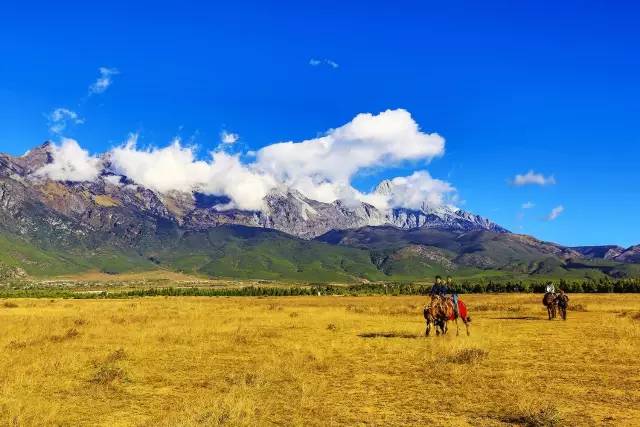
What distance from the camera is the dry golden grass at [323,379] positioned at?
562 inches

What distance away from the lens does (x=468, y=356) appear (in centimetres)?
2216

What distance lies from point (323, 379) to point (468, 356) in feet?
21.8

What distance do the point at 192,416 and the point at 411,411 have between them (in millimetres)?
5810

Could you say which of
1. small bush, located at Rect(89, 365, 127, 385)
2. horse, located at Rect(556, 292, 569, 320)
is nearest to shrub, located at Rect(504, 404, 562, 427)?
small bush, located at Rect(89, 365, 127, 385)

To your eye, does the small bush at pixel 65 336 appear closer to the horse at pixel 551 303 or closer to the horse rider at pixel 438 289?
the horse rider at pixel 438 289

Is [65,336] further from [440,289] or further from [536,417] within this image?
[536,417]

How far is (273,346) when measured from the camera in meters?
28.2

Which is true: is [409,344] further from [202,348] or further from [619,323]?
[619,323]

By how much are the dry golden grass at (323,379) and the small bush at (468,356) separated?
0.06 m

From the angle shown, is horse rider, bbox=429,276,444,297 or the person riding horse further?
the person riding horse

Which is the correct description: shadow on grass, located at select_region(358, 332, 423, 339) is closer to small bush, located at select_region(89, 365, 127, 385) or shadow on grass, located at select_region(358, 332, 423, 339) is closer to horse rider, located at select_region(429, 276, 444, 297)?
horse rider, located at select_region(429, 276, 444, 297)

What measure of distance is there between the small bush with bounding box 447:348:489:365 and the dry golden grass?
0.19ft

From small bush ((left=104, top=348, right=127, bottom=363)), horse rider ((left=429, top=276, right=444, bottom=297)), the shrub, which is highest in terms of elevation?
horse rider ((left=429, top=276, right=444, bottom=297))

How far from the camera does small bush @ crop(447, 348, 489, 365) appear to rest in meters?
21.9
